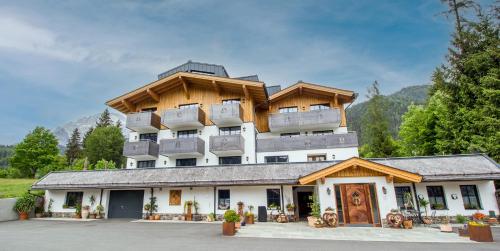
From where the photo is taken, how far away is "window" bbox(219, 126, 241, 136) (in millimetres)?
22219

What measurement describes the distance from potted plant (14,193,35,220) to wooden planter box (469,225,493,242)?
2642cm

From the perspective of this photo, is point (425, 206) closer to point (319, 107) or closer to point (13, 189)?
point (319, 107)

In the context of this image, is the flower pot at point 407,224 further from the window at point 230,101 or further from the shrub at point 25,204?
the shrub at point 25,204

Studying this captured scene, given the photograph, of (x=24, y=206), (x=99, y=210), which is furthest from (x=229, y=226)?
(x=24, y=206)

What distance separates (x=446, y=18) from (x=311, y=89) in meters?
14.4

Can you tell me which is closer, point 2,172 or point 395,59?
point 395,59

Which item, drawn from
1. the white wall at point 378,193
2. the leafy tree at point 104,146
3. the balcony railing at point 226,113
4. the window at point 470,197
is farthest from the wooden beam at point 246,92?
the leafy tree at point 104,146

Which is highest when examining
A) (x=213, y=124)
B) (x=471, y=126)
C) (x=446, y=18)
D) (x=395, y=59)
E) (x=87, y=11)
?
(x=446, y=18)

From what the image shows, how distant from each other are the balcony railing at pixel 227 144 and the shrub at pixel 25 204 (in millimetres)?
13815

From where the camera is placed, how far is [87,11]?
14.8m

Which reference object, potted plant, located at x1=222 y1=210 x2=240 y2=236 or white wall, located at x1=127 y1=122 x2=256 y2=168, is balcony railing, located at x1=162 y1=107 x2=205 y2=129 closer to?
white wall, located at x1=127 y1=122 x2=256 y2=168

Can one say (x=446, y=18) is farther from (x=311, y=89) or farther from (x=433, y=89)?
(x=311, y=89)

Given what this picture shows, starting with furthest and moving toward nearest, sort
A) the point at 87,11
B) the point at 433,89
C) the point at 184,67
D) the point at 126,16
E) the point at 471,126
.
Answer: the point at 184,67 < the point at 433,89 < the point at 471,126 < the point at 126,16 < the point at 87,11

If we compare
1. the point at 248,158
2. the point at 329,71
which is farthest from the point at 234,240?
the point at 329,71
